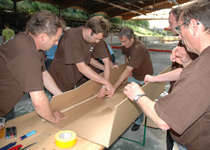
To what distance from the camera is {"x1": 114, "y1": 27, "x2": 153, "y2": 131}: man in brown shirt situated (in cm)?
235

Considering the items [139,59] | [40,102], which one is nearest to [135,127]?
[139,59]

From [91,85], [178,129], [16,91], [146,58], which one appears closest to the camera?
[178,129]

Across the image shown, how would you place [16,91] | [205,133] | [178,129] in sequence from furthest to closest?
[16,91] → [205,133] → [178,129]

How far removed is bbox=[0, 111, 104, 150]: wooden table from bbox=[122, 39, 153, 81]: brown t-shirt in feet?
4.85

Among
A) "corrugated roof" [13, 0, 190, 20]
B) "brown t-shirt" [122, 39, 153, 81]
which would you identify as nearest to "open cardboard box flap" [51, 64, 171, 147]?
"brown t-shirt" [122, 39, 153, 81]

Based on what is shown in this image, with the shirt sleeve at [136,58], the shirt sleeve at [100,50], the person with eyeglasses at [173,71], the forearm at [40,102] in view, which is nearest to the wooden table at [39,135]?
the forearm at [40,102]

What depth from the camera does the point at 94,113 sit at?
5.49 ft

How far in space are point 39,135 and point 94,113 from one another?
646 mm

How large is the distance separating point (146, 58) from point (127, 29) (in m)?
0.59

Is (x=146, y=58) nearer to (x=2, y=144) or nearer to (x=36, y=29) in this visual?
(x=36, y=29)

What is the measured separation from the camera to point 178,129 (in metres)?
0.75

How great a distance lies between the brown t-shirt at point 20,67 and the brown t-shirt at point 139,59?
1.53m

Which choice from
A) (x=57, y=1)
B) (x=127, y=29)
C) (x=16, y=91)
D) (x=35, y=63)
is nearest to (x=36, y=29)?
(x=35, y=63)

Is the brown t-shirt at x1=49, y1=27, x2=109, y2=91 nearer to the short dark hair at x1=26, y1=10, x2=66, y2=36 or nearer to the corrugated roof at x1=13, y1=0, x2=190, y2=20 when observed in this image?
the short dark hair at x1=26, y1=10, x2=66, y2=36
